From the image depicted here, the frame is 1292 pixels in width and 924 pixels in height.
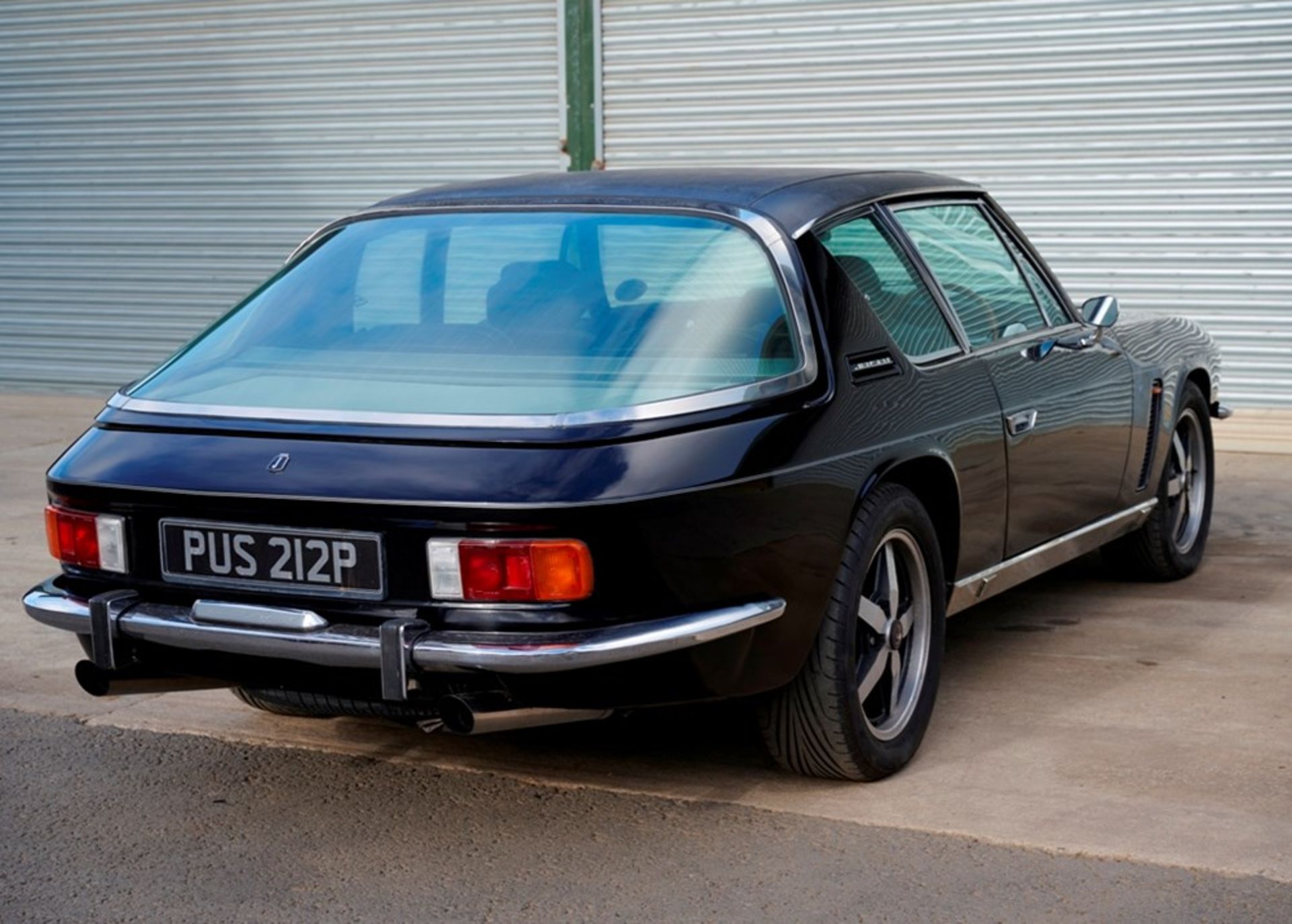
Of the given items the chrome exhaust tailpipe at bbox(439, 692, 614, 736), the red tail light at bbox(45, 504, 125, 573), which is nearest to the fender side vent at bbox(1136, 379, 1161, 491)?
the chrome exhaust tailpipe at bbox(439, 692, 614, 736)

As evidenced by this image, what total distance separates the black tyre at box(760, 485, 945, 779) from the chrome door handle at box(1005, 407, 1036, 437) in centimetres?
56

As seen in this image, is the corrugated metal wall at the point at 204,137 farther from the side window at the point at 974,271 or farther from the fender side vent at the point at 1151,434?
the side window at the point at 974,271

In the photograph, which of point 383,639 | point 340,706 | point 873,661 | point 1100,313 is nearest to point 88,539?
point 340,706

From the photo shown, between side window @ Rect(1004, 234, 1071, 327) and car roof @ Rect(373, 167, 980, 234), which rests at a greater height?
car roof @ Rect(373, 167, 980, 234)

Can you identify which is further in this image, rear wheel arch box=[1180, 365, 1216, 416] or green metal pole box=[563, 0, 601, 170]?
green metal pole box=[563, 0, 601, 170]

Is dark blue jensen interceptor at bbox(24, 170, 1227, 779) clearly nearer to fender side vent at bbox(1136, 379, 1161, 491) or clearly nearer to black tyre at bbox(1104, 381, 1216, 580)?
fender side vent at bbox(1136, 379, 1161, 491)

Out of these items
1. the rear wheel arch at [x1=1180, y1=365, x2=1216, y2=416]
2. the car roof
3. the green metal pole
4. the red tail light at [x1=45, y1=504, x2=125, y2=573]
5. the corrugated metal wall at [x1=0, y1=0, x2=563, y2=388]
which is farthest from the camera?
the corrugated metal wall at [x1=0, y1=0, x2=563, y2=388]

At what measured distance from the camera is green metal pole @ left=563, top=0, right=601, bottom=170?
11.7 meters

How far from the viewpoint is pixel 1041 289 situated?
5.73 meters

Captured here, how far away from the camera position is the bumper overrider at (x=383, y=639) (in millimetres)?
3594

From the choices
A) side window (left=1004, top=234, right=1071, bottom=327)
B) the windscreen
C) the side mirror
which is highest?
the windscreen

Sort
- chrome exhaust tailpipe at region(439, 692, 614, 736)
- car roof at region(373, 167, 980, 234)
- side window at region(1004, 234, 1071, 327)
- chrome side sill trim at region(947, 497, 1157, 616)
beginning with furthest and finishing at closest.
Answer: side window at region(1004, 234, 1071, 327) < chrome side sill trim at region(947, 497, 1157, 616) < car roof at region(373, 167, 980, 234) < chrome exhaust tailpipe at region(439, 692, 614, 736)

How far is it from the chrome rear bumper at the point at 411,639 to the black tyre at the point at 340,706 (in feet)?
0.39

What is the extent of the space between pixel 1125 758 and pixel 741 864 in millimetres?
1211
